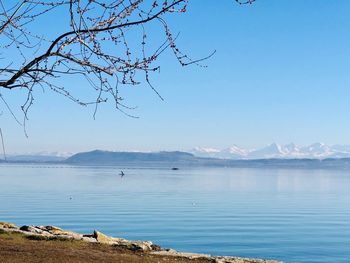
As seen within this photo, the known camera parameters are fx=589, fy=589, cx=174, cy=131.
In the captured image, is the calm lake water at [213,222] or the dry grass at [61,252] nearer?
the dry grass at [61,252]

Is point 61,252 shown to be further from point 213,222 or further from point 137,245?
point 213,222

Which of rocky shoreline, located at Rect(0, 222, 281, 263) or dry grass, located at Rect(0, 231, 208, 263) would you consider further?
rocky shoreline, located at Rect(0, 222, 281, 263)

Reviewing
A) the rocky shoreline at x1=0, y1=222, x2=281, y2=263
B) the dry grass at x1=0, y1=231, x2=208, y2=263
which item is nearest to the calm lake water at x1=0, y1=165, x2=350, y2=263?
the rocky shoreline at x1=0, y1=222, x2=281, y2=263

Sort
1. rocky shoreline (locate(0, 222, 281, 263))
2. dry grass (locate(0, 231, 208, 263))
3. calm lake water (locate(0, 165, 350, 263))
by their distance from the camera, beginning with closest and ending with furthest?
dry grass (locate(0, 231, 208, 263))
rocky shoreline (locate(0, 222, 281, 263))
calm lake water (locate(0, 165, 350, 263))

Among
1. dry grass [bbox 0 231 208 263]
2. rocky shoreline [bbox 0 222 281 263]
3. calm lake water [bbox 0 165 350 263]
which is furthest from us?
calm lake water [bbox 0 165 350 263]

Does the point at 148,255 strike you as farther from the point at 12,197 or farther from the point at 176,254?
the point at 12,197

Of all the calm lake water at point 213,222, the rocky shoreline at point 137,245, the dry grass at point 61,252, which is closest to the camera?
the dry grass at point 61,252

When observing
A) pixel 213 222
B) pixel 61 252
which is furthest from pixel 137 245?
pixel 213 222

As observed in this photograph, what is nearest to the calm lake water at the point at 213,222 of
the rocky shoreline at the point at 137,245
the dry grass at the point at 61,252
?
the rocky shoreline at the point at 137,245

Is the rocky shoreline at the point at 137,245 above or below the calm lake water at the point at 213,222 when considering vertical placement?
above

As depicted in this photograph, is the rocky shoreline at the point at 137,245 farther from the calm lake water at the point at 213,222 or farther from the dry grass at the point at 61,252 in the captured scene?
the calm lake water at the point at 213,222

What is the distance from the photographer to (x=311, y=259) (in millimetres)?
29609

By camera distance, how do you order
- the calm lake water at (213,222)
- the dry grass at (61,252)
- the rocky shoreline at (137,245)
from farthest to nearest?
the calm lake water at (213,222)
the rocky shoreline at (137,245)
the dry grass at (61,252)

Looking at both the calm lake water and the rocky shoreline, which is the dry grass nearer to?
the rocky shoreline
